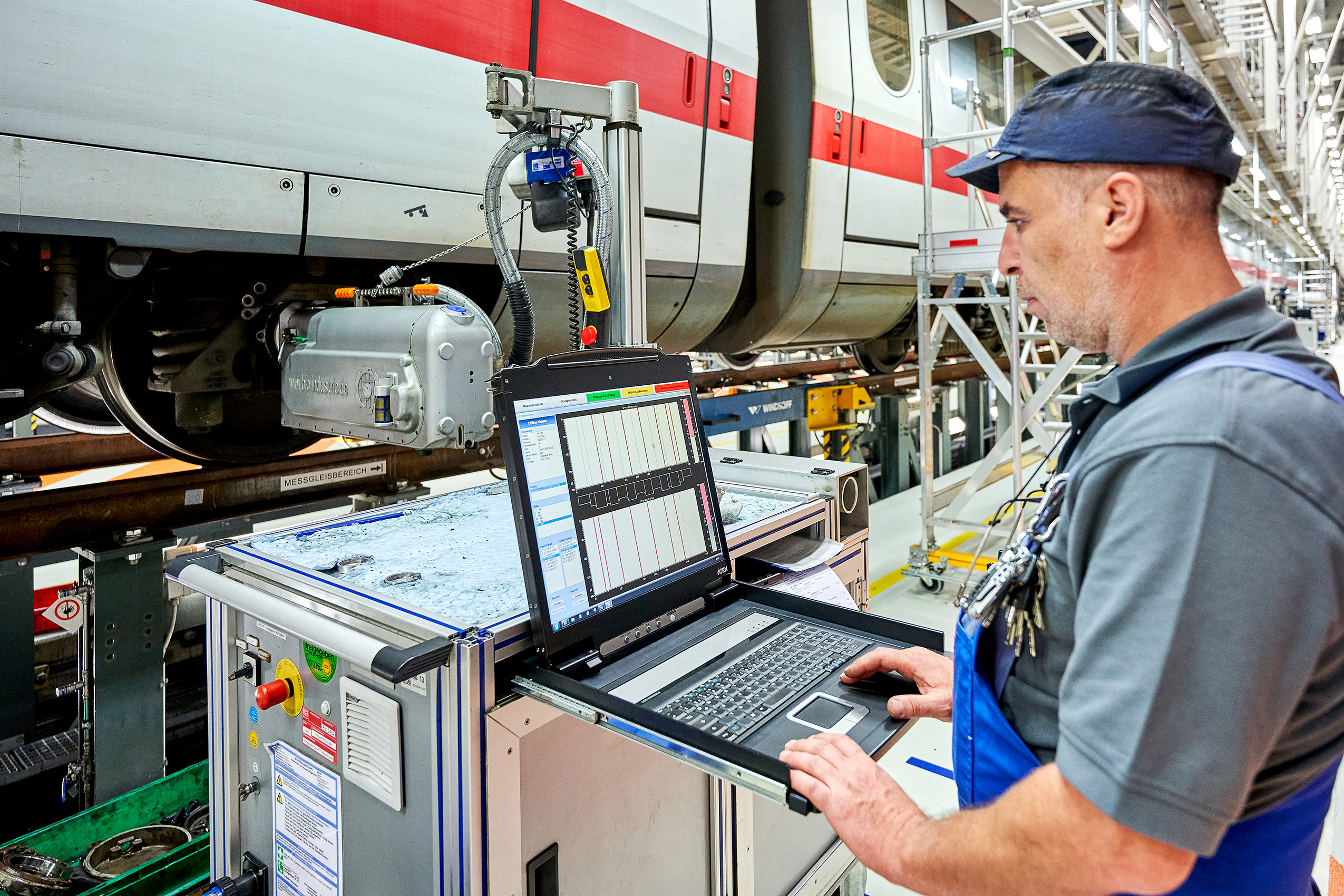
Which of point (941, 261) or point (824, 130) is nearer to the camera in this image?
point (824, 130)

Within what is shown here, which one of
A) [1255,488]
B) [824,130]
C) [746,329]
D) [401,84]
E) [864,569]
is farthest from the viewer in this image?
[746,329]

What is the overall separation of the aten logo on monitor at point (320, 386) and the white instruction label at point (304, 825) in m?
0.87

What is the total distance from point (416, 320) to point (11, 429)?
4.57 meters

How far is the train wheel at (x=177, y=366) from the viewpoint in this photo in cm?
221

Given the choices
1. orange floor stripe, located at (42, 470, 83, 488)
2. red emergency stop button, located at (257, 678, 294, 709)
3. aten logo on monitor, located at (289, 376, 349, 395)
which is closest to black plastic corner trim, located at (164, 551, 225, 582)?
red emergency stop button, located at (257, 678, 294, 709)

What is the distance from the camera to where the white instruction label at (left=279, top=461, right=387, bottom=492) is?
2.81 meters

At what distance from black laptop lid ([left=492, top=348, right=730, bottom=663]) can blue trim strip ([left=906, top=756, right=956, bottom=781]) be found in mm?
1881

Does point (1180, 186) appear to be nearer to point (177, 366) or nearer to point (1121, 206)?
point (1121, 206)

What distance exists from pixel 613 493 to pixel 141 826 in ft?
6.20

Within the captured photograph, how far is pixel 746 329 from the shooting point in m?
4.17

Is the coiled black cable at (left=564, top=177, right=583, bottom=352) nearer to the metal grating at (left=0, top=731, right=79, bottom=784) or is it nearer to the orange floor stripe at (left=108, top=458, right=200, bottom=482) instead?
the orange floor stripe at (left=108, top=458, right=200, bottom=482)

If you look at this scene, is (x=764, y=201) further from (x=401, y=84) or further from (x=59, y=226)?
(x=59, y=226)

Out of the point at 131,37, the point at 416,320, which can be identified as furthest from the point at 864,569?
the point at 131,37

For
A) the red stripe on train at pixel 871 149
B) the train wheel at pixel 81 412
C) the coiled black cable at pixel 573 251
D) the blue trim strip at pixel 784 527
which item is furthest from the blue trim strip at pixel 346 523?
the red stripe on train at pixel 871 149
